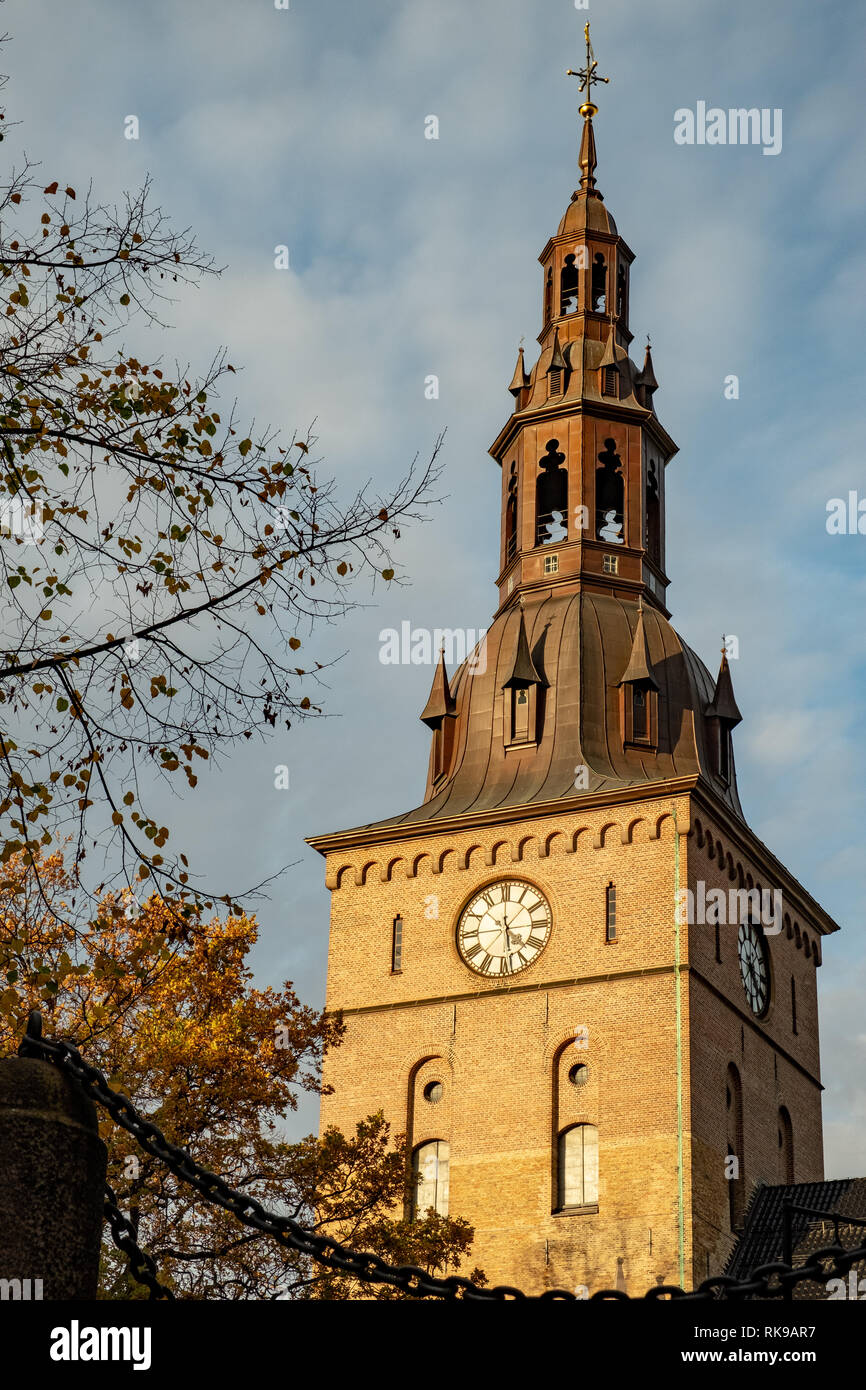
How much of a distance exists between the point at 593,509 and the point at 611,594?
2.52m

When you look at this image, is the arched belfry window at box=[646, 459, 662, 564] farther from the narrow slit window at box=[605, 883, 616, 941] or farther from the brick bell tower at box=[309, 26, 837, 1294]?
the narrow slit window at box=[605, 883, 616, 941]

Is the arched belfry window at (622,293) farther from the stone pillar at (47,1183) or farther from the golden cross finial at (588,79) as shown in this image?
the stone pillar at (47,1183)

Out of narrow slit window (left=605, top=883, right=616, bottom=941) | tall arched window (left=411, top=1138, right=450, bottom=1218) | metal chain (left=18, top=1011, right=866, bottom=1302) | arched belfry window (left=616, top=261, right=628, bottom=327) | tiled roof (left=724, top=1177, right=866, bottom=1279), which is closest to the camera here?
metal chain (left=18, top=1011, right=866, bottom=1302)

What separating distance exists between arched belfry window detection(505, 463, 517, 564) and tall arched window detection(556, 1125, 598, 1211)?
1415cm

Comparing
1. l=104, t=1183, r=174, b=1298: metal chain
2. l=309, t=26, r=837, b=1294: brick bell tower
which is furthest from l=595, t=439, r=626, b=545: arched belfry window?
l=104, t=1183, r=174, b=1298: metal chain

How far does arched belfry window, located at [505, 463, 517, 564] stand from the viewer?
46.6m

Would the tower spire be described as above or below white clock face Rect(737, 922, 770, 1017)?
above

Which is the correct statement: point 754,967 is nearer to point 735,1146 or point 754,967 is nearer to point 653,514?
point 735,1146

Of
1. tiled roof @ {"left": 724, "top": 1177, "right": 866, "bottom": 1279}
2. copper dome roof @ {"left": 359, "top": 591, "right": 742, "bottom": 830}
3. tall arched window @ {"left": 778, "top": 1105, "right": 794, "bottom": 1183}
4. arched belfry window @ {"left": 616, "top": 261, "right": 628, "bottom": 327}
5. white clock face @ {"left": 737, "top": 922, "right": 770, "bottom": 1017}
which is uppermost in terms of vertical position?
arched belfry window @ {"left": 616, "top": 261, "right": 628, "bottom": 327}

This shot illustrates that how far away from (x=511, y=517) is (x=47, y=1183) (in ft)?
133

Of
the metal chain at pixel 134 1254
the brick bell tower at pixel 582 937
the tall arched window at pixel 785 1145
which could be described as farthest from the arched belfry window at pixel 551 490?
the metal chain at pixel 134 1254

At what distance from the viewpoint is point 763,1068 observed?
41500mm
